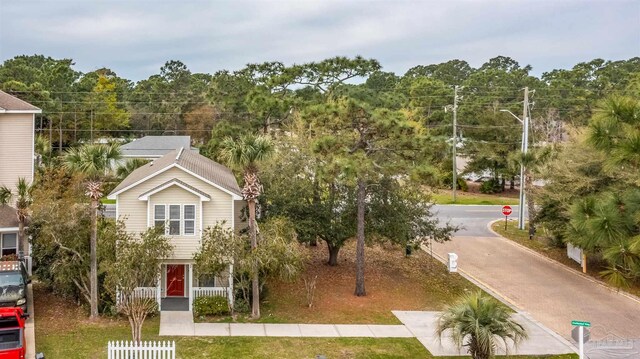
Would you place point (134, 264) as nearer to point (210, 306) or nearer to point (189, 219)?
point (189, 219)

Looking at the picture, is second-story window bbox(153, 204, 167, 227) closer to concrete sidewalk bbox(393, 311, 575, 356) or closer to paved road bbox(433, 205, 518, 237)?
concrete sidewalk bbox(393, 311, 575, 356)

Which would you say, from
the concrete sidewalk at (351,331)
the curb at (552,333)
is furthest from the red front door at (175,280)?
the curb at (552,333)

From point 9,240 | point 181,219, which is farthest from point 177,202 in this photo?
point 9,240

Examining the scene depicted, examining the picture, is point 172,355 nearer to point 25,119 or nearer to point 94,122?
point 25,119

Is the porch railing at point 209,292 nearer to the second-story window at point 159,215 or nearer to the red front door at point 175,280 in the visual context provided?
the red front door at point 175,280

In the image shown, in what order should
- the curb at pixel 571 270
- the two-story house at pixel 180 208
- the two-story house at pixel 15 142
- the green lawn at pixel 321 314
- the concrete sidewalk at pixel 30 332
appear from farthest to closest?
the two-story house at pixel 15 142, the curb at pixel 571 270, the two-story house at pixel 180 208, the green lawn at pixel 321 314, the concrete sidewalk at pixel 30 332

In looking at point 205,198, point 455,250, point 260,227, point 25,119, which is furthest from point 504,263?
point 25,119
